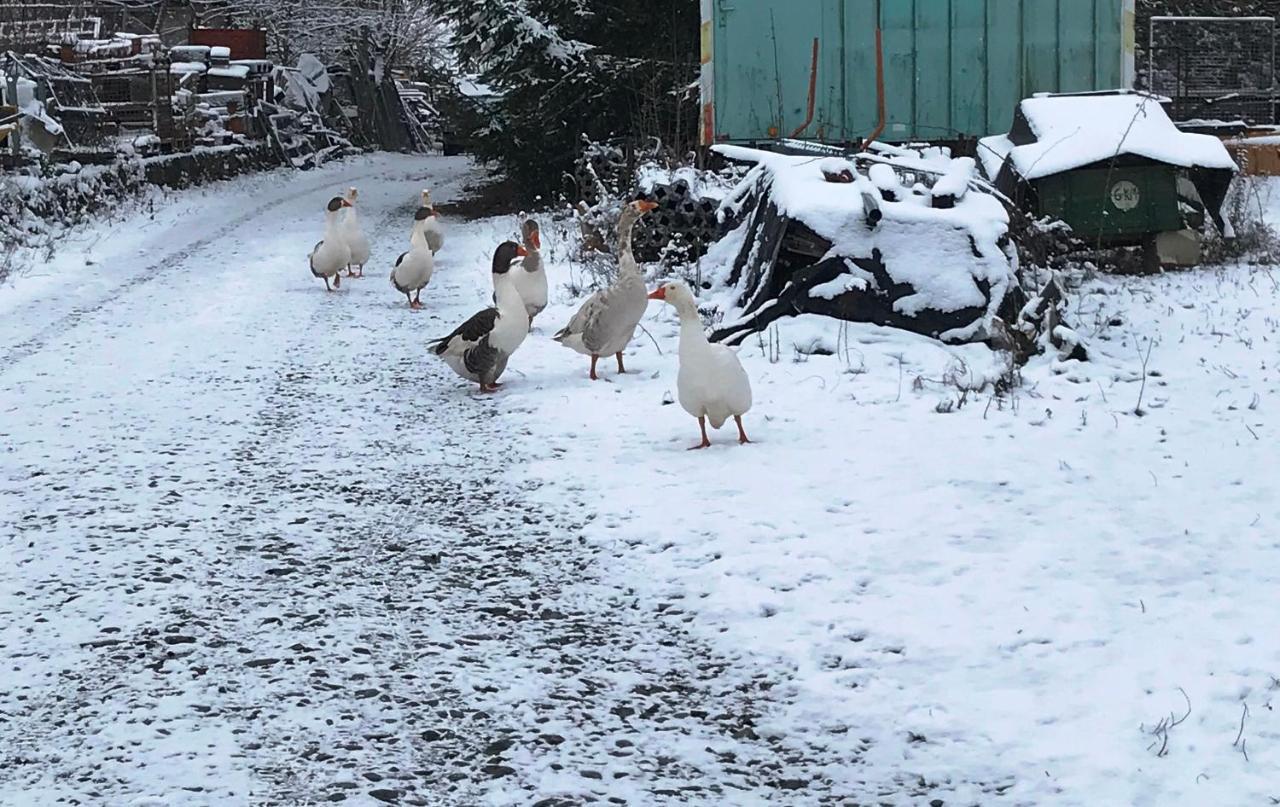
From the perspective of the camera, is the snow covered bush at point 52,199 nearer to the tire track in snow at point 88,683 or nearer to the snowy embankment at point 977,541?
the snowy embankment at point 977,541

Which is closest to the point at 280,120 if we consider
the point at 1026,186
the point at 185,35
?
the point at 185,35

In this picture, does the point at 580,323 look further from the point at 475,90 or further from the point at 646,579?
the point at 475,90

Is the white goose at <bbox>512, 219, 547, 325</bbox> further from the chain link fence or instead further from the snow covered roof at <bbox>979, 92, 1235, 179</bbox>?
the chain link fence

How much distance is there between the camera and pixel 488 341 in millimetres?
8453

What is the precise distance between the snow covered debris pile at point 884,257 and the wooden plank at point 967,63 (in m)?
6.44

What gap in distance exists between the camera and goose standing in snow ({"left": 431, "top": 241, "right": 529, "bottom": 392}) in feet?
27.8

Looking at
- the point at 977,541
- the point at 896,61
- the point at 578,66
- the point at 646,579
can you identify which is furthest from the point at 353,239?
the point at 977,541

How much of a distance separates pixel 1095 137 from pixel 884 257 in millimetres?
3878

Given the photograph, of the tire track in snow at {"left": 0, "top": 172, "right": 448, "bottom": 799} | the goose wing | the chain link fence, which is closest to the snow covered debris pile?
the goose wing

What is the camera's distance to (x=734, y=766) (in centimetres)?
386

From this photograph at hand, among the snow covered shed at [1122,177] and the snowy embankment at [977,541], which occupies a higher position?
the snow covered shed at [1122,177]

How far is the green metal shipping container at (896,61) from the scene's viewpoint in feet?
52.5

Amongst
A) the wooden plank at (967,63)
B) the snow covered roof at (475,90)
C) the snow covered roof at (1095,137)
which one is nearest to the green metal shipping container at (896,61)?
the wooden plank at (967,63)

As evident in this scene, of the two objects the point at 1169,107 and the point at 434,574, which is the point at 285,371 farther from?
the point at 1169,107
